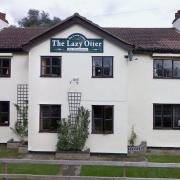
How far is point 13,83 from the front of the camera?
949 inches

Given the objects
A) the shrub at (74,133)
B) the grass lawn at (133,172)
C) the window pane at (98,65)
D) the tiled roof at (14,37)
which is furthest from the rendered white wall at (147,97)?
the tiled roof at (14,37)

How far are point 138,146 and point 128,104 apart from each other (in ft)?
8.08

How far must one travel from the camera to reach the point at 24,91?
23797mm

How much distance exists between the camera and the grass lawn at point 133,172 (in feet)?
54.7

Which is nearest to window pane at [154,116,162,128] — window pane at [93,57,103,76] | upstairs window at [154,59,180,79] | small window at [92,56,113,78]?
upstairs window at [154,59,180,79]

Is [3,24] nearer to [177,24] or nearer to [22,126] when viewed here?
[22,126]

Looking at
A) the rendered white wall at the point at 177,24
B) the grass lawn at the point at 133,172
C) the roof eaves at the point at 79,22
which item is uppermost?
the rendered white wall at the point at 177,24

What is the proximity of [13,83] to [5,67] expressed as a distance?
1007 millimetres

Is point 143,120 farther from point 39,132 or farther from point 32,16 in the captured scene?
point 32,16

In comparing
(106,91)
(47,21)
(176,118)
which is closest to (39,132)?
(106,91)

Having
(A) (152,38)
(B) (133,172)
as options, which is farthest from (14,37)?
(B) (133,172)

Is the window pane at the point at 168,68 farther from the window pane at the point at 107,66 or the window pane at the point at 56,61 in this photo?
the window pane at the point at 56,61

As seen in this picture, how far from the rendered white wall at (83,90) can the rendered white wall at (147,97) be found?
6.14 feet

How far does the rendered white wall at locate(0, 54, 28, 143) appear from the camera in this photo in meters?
24.0
